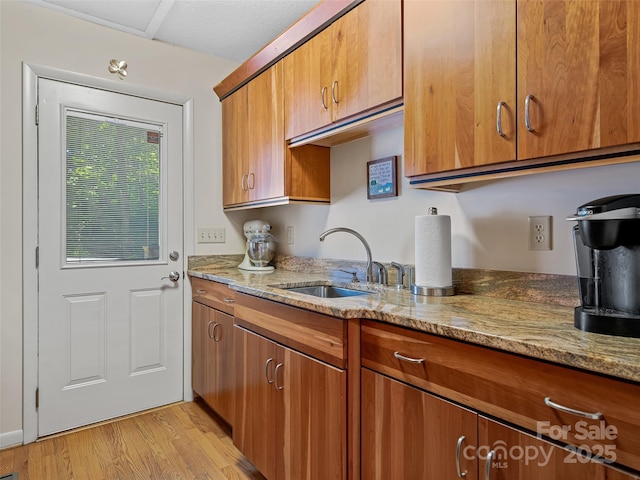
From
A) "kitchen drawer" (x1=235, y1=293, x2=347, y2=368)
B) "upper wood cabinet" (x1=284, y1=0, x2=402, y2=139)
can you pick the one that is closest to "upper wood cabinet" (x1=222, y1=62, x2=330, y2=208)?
"upper wood cabinet" (x1=284, y1=0, x2=402, y2=139)

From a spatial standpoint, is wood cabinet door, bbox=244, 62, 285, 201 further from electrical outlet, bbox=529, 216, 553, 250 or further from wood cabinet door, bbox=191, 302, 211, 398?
electrical outlet, bbox=529, 216, 553, 250

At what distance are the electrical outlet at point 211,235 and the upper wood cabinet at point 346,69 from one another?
1083 mm

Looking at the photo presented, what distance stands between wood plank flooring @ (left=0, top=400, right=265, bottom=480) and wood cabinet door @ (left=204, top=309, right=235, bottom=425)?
0.56 feet

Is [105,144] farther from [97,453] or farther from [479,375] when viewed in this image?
[479,375]

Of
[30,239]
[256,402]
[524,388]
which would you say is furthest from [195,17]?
[524,388]

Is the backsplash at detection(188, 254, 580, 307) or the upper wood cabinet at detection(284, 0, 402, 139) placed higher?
the upper wood cabinet at detection(284, 0, 402, 139)

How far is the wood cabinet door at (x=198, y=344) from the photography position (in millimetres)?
2434

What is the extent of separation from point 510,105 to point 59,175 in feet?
7.86

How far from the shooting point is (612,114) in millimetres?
901

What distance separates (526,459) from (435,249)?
78 cm

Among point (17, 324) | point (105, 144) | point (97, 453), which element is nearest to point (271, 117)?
point (105, 144)

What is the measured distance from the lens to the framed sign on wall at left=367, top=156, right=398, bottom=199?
1.85 meters

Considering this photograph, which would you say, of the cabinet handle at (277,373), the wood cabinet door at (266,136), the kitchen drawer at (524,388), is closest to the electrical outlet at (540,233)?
the kitchen drawer at (524,388)

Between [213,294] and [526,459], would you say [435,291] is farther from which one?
[213,294]
